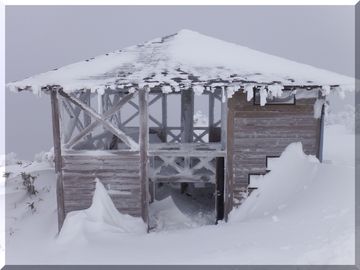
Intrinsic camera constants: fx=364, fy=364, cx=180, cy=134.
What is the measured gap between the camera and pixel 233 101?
10.1 meters

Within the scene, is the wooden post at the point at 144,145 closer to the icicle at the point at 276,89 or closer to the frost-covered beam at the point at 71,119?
the frost-covered beam at the point at 71,119

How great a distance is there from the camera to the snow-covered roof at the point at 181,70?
938cm

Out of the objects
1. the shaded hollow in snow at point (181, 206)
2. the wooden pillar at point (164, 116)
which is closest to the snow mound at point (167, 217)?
the shaded hollow in snow at point (181, 206)

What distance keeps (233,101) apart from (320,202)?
353 centimetres

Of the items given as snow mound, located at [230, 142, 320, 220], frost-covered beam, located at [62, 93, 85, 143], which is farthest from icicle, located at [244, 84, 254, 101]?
frost-covered beam, located at [62, 93, 85, 143]

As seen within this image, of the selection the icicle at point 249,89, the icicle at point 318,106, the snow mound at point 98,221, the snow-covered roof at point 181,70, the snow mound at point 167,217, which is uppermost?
the snow-covered roof at point 181,70

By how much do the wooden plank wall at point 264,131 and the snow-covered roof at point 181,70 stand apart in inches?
32.9

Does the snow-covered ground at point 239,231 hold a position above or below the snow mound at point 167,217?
above

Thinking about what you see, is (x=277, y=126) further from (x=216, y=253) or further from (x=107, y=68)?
(x=107, y=68)

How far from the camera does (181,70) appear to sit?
10.2m

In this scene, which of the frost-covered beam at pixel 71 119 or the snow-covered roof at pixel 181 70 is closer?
the snow-covered roof at pixel 181 70

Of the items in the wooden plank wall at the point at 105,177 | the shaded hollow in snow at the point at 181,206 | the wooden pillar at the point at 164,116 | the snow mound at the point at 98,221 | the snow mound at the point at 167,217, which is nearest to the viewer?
the snow mound at the point at 98,221

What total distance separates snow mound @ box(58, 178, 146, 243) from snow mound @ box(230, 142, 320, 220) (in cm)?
299

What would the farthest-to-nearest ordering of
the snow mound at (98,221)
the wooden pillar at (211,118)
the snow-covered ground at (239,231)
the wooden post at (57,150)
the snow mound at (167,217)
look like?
the wooden pillar at (211,118)
the snow mound at (167,217)
the wooden post at (57,150)
the snow mound at (98,221)
the snow-covered ground at (239,231)
